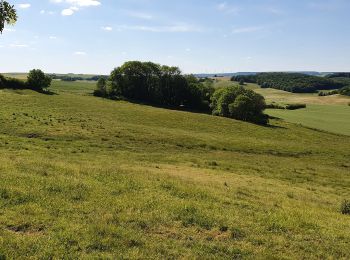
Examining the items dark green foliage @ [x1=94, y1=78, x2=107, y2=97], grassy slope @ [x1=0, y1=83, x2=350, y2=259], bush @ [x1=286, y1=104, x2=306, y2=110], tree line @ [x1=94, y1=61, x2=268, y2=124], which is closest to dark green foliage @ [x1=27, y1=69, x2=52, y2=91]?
dark green foliage @ [x1=94, y1=78, x2=107, y2=97]

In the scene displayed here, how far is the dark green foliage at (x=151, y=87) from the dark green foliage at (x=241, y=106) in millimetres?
19433

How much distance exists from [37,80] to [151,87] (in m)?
34.9

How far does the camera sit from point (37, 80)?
11600cm

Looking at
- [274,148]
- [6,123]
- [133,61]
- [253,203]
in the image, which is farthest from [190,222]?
[133,61]

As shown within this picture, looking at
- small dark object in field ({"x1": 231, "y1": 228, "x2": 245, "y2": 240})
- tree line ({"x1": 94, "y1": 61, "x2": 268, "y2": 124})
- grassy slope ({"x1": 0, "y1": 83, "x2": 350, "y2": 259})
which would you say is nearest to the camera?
grassy slope ({"x1": 0, "y1": 83, "x2": 350, "y2": 259})

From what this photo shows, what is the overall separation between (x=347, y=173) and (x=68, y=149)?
30.0 m

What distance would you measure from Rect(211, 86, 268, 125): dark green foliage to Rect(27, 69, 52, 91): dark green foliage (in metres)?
52.2

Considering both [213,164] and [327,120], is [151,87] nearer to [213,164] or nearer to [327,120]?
[327,120]

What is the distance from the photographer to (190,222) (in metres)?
14.3

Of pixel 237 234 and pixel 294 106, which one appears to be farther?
pixel 294 106

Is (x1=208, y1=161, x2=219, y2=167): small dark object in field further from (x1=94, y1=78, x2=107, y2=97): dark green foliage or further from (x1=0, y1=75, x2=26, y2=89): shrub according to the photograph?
(x1=94, y1=78, x2=107, y2=97): dark green foliage

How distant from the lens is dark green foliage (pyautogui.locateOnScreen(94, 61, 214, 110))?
12538cm

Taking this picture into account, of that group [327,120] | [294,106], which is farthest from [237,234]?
[294,106]

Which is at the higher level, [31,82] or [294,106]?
[31,82]
